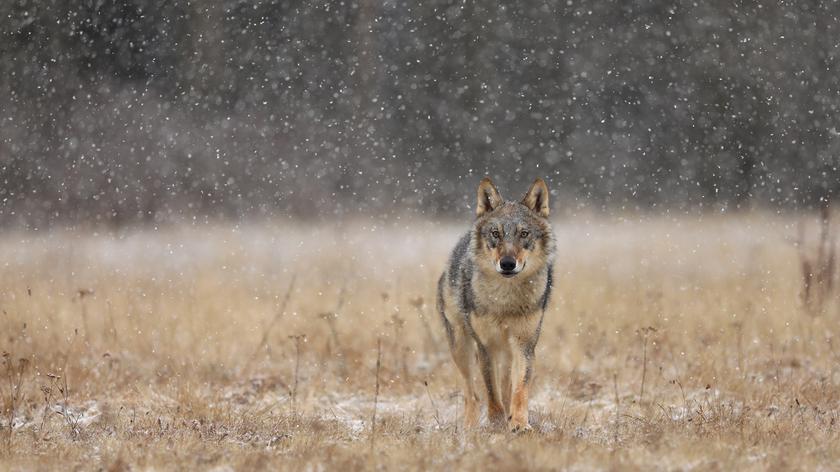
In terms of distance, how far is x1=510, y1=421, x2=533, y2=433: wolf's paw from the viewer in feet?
18.0

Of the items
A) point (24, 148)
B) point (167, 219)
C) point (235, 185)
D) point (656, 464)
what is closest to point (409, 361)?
point (656, 464)

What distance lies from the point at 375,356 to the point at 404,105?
14374mm

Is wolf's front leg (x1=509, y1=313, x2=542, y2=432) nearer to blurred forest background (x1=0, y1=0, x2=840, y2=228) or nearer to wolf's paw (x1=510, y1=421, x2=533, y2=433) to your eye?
wolf's paw (x1=510, y1=421, x2=533, y2=433)

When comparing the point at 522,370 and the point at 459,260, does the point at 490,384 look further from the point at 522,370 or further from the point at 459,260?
the point at 459,260

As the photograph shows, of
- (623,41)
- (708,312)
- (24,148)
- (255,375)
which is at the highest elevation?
(623,41)

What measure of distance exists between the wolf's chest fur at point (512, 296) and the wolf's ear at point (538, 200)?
450mm

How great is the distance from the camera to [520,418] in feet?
18.6

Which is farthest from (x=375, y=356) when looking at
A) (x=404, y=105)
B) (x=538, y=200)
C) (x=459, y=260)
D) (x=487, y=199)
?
(x=404, y=105)

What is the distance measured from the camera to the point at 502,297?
5840 millimetres

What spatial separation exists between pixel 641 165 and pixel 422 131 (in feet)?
17.2

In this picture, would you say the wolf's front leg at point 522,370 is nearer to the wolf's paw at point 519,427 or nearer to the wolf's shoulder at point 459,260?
the wolf's paw at point 519,427

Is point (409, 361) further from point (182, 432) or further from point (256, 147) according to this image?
point (256, 147)

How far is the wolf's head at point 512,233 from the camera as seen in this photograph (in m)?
5.62

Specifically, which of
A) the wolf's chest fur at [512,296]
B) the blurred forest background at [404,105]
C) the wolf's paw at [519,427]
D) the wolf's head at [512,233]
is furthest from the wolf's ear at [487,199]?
the blurred forest background at [404,105]
